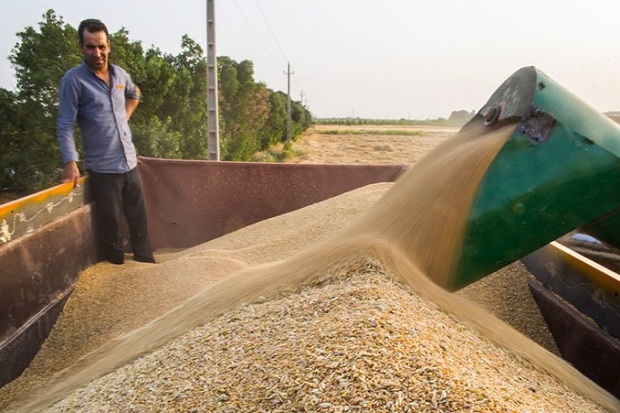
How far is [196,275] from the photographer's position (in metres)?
3.09

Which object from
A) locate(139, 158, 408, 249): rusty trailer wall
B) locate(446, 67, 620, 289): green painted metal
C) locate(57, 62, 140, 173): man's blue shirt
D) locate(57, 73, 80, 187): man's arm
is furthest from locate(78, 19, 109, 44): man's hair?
locate(446, 67, 620, 289): green painted metal

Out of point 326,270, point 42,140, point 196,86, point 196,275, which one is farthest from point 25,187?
point 326,270

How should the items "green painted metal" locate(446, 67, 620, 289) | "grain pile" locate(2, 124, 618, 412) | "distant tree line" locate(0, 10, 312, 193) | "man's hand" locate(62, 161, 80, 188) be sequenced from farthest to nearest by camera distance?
"distant tree line" locate(0, 10, 312, 193), "man's hand" locate(62, 161, 80, 188), "green painted metal" locate(446, 67, 620, 289), "grain pile" locate(2, 124, 618, 412)

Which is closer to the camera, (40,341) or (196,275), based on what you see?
(40,341)

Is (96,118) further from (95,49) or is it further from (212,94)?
(212,94)

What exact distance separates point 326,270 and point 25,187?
25.3 ft

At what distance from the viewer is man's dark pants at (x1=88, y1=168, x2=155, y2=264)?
3438 millimetres

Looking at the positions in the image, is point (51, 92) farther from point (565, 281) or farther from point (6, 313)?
point (565, 281)

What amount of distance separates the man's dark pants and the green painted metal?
2.43 metres

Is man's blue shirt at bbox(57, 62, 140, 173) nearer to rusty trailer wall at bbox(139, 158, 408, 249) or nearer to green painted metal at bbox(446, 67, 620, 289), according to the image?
rusty trailer wall at bbox(139, 158, 408, 249)

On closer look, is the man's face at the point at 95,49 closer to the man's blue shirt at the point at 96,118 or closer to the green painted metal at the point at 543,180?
the man's blue shirt at the point at 96,118

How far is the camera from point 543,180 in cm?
169

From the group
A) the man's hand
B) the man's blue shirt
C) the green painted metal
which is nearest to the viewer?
the green painted metal

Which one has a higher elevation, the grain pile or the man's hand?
the man's hand
